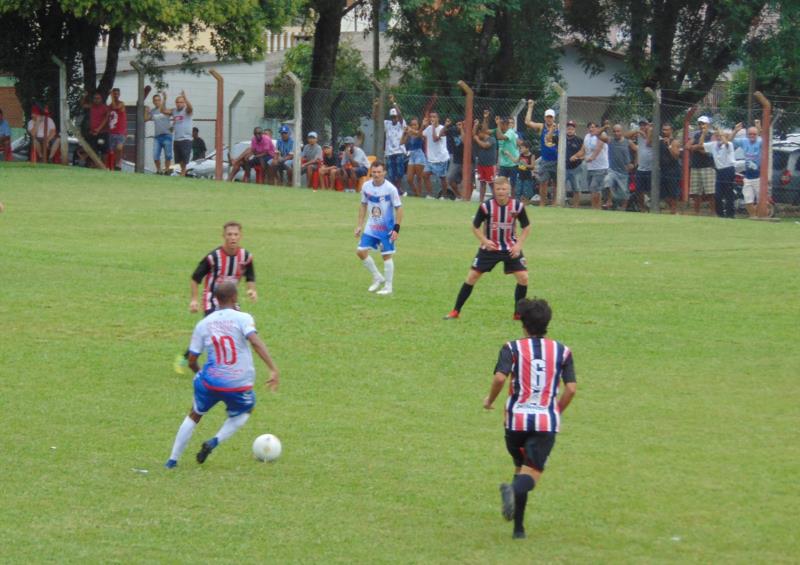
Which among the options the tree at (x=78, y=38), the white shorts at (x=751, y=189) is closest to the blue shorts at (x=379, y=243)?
the white shorts at (x=751, y=189)

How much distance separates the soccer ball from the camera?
962 cm

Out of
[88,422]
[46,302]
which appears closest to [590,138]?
[46,302]

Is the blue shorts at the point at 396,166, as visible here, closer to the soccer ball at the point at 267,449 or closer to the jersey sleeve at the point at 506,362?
the soccer ball at the point at 267,449

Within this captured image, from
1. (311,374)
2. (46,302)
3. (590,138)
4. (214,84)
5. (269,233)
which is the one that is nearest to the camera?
(311,374)

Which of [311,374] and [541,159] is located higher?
[541,159]

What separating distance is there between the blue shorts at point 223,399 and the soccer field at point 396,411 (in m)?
0.44

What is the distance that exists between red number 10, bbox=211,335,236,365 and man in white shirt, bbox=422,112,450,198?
21.9 metres

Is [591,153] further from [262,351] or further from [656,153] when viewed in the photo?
[262,351]

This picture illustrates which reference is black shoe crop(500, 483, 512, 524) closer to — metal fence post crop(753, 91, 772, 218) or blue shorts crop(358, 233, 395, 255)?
blue shorts crop(358, 233, 395, 255)

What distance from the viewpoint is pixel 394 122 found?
1235 inches

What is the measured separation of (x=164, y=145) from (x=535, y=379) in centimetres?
2703

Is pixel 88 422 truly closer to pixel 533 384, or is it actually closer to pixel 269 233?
pixel 533 384

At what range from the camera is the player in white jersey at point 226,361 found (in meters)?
9.13

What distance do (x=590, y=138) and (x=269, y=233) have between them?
8.43 metres
